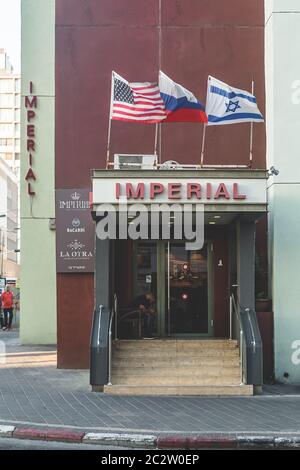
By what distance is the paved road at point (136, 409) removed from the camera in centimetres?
1079

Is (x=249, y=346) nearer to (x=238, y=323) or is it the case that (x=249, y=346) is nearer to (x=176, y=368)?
(x=238, y=323)

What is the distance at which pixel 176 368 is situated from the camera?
589 inches

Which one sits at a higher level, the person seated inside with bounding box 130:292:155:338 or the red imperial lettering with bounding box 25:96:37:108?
the red imperial lettering with bounding box 25:96:37:108

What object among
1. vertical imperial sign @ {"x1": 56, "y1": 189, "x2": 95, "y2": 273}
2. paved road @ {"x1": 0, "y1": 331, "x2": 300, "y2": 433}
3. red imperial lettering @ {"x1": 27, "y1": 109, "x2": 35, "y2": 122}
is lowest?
paved road @ {"x1": 0, "y1": 331, "x2": 300, "y2": 433}

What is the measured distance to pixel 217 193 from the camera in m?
14.2

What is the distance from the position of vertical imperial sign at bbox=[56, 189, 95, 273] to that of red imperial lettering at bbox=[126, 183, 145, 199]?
145 inches

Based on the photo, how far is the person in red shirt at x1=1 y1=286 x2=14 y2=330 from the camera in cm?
3125

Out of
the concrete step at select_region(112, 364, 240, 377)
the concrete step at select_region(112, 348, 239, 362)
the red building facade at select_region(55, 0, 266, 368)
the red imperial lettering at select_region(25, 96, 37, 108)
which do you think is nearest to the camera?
the concrete step at select_region(112, 364, 240, 377)

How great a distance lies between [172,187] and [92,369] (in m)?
3.94

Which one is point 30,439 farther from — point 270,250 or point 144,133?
point 144,133

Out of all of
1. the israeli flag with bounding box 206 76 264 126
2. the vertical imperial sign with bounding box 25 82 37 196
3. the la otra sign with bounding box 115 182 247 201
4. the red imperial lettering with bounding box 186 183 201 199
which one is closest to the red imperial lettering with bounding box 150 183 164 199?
the la otra sign with bounding box 115 182 247 201

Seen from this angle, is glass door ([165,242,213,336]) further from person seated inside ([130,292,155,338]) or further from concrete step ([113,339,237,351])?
concrete step ([113,339,237,351])

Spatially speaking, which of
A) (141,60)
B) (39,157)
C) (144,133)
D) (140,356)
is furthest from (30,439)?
(39,157)

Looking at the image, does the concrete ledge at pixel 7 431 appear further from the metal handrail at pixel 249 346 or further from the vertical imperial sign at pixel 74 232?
the vertical imperial sign at pixel 74 232
